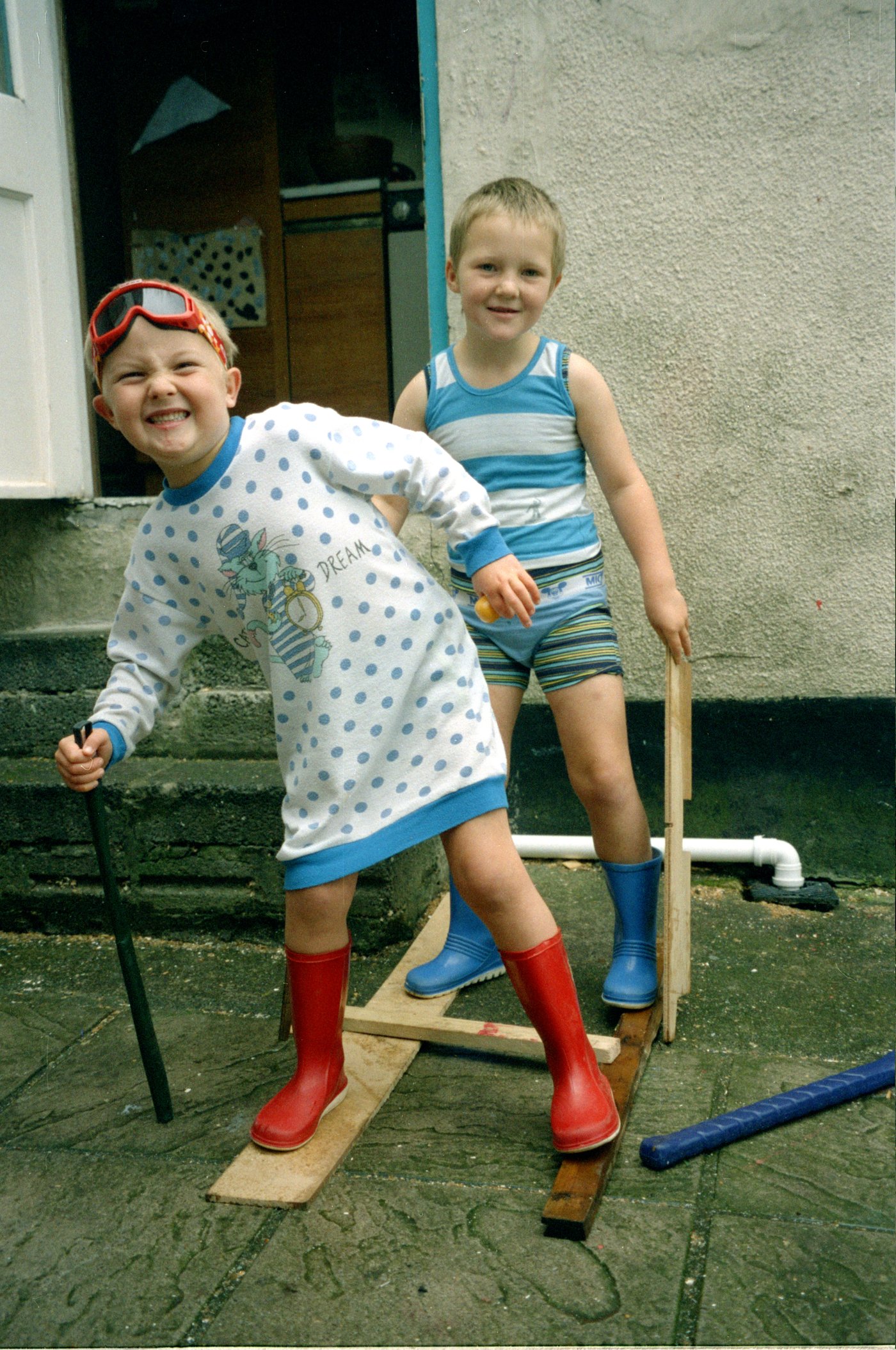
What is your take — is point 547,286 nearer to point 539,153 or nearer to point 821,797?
point 539,153

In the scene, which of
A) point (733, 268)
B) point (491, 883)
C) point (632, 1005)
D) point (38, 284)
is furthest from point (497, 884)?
point (38, 284)

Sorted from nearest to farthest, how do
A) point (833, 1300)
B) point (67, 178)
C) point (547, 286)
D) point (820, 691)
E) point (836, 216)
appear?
point (833, 1300)
point (547, 286)
point (836, 216)
point (820, 691)
point (67, 178)

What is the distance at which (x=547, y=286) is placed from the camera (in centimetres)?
221

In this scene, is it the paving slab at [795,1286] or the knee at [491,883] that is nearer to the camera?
the paving slab at [795,1286]

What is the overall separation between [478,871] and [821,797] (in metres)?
1.54

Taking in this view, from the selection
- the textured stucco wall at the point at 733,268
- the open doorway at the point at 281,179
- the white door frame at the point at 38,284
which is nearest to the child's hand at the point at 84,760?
the white door frame at the point at 38,284

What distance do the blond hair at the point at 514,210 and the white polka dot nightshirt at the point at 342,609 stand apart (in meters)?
0.54

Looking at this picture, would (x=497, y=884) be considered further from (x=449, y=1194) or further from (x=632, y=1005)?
(x=632, y=1005)

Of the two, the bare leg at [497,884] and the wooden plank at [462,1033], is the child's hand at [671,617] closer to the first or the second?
the bare leg at [497,884]

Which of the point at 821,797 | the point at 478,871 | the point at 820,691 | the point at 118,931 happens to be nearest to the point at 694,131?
the point at 820,691

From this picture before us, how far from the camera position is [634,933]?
242 centimetres

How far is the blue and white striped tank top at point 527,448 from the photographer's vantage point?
2268 millimetres

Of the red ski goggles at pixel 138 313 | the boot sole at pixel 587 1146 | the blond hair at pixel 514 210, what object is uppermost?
the blond hair at pixel 514 210

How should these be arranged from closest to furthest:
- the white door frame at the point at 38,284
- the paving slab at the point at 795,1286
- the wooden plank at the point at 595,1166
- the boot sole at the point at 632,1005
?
the paving slab at the point at 795,1286 < the wooden plank at the point at 595,1166 < the boot sole at the point at 632,1005 < the white door frame at the point at 38,284
